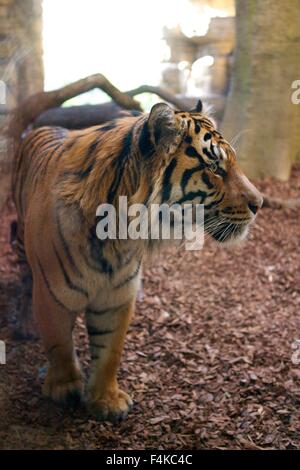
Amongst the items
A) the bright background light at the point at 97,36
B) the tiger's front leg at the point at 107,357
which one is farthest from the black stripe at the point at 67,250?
the bright background light at the point at 97,36

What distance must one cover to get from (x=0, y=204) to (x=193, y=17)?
8.62ft

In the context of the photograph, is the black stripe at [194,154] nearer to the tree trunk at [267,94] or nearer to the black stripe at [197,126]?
the black stripe at [197,126]

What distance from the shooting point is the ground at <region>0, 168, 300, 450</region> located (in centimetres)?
204

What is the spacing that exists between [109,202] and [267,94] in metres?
1.83

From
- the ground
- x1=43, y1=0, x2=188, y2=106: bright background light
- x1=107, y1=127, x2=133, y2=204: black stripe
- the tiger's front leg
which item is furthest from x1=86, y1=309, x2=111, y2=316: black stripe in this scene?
x1=43, y1=0, x2=188, y2=106: bright background light

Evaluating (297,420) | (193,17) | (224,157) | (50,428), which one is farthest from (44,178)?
(193,17)

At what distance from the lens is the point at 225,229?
2.14 metres

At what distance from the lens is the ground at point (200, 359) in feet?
6.71

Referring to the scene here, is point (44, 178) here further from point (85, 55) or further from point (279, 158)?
point (279, 158)

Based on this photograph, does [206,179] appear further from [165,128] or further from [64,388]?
[64,388]

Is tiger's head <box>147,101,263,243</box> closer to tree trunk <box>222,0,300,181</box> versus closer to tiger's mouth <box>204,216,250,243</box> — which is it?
tiger's mouth <box>204,216,250,243</box>

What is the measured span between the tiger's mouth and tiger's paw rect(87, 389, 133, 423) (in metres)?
0.71

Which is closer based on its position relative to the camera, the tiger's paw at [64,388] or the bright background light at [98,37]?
the tiger's paw at [64,388]

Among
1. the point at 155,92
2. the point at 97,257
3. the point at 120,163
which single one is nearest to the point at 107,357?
the point at 97,257
